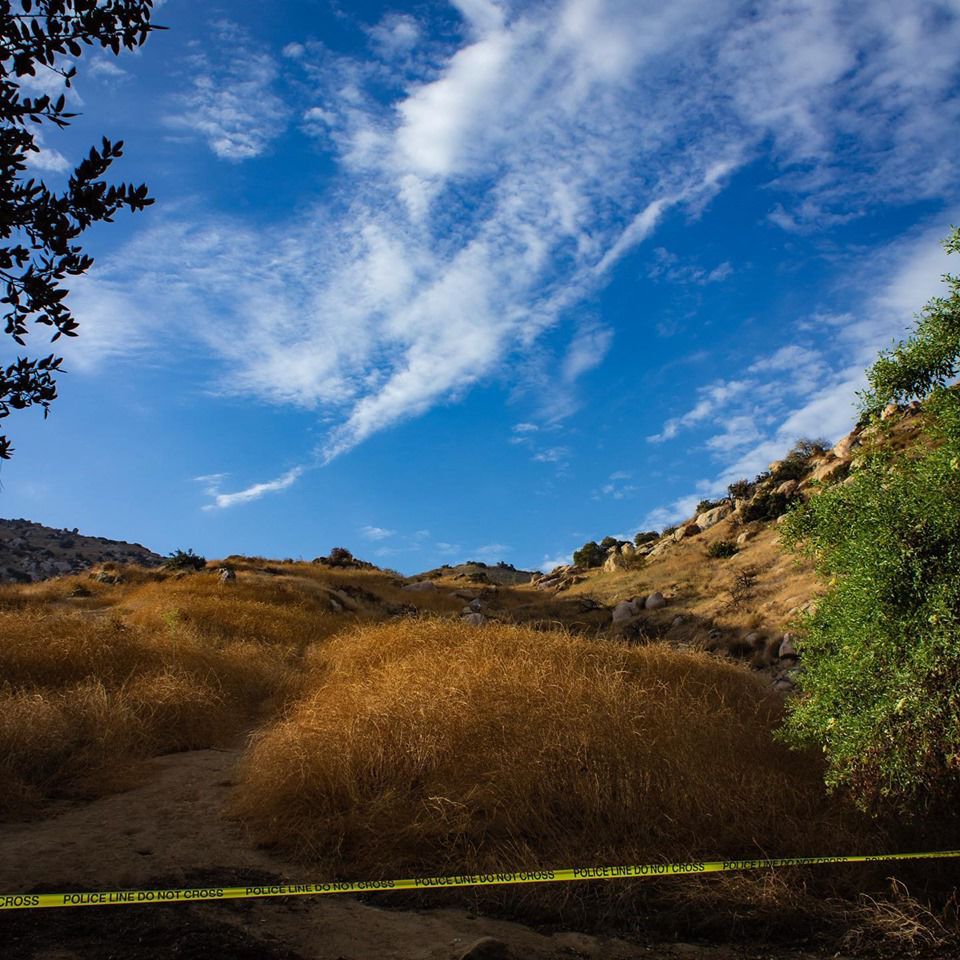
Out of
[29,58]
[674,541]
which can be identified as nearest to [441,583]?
[674,541]

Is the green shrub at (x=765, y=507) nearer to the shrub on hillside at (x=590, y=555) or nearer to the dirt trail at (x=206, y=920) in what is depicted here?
the shrub on hillside at (x=590, y=555)

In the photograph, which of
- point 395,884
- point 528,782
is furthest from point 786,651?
point 395,884

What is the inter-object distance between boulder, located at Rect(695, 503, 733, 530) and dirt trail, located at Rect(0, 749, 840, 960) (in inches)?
1565

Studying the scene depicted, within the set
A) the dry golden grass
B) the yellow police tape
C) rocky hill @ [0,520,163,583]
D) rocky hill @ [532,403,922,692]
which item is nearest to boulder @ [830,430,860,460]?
rocky hill @ [532,403,922,692]

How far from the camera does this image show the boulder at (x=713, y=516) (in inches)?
1737

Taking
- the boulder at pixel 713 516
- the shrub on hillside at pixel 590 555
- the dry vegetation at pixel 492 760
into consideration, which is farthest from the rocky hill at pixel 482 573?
the dry vegetation at pixel 492 760

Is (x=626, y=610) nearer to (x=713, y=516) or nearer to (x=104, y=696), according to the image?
(x=713, y=516)

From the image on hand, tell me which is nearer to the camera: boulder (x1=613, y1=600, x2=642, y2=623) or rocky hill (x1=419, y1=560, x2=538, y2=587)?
boulder (x1=613, y1=600, x2=642, y2=623)

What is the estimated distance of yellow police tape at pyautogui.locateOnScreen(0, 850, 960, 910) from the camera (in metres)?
5.34

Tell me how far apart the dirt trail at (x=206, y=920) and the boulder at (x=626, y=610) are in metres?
25.6

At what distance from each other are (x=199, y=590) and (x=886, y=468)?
20.8m

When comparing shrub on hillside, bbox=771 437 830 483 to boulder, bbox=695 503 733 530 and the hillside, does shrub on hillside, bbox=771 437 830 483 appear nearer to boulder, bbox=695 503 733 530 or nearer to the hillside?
boulder, bbox=695 503 733 530

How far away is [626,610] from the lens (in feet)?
106

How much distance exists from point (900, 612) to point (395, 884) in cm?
450
